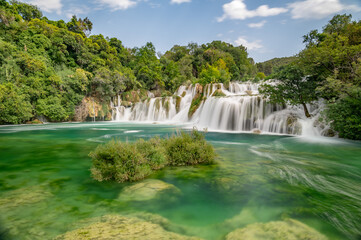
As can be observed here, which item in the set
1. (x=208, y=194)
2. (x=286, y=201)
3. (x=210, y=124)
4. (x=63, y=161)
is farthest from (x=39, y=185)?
(x=210, y=124)

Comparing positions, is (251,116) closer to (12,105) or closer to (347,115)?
(347,115)

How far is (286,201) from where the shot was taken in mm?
3789

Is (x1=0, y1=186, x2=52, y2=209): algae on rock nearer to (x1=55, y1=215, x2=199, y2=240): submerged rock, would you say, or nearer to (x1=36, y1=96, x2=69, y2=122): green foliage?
(x1=55, y1=215, x2=199, y2=240): submerged rock

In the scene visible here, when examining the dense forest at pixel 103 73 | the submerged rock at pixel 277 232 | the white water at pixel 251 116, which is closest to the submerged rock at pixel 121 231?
the submerged rock at pixel 277 232

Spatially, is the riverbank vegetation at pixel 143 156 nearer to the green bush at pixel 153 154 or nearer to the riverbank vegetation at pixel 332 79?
the green bush at pixel 153 154

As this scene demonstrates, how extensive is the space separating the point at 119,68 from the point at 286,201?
38.2 metres

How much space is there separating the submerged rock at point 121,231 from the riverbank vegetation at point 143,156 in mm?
1812

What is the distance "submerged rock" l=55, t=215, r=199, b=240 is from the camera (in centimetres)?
260

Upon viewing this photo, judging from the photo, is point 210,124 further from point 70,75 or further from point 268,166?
point 70,75

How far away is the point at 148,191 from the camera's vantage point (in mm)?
4188

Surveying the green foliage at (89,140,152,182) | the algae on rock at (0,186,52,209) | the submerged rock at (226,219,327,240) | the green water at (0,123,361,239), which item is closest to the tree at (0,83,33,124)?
the green water at (0,123,361,239)

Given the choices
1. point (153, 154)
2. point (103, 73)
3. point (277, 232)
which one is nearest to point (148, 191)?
point (153, 154)

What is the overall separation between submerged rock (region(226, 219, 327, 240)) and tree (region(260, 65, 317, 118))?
12748 mm

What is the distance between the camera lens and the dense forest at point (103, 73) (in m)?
11.3
